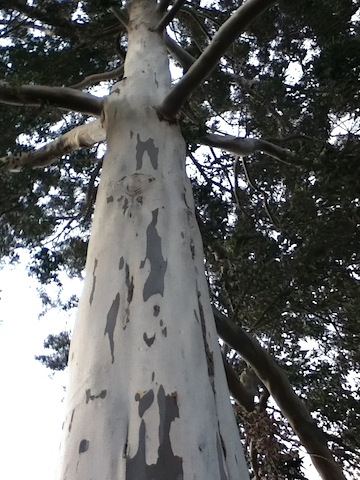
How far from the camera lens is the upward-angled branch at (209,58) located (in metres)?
2.70

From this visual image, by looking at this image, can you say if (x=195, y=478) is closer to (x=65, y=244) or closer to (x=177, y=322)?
(x=177, y=322)

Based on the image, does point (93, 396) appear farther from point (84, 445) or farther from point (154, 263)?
point (154, 263)

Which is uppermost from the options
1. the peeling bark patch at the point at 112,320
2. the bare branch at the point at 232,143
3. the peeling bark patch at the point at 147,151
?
the bare branch at the point at 232,143

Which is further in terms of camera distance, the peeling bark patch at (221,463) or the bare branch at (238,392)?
the bare branch at (238,392)

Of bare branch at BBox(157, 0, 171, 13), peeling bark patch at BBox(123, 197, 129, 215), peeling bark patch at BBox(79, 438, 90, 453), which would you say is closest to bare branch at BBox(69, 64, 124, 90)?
bare branch at BBox(157, 0, 171, 13)

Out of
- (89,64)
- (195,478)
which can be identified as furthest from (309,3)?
(195,478)

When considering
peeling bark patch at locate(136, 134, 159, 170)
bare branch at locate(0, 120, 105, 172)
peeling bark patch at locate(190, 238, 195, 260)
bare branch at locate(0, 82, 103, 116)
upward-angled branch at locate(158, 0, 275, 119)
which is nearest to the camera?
peeling bark patch at locate(190, 238, 195, 260)

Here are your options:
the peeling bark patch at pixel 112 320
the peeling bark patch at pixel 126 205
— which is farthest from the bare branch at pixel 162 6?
the peeling bark patch at pixel 112 320

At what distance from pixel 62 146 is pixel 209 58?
1.19 meters

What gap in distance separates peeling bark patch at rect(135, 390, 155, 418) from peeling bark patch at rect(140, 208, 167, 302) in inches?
14.3

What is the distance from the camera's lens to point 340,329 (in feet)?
17.5

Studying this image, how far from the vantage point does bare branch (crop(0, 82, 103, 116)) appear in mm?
3008

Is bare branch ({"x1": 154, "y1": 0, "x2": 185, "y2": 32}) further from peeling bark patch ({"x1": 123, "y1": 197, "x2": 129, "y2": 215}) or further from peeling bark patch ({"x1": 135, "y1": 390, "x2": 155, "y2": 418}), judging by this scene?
peeling bark patch ({"x1": 135, "y1": 390, "x2": 155, "y2": 418})

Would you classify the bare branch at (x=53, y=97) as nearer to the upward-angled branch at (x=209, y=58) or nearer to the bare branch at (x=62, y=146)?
the bare branch at (x=62, y=146)
